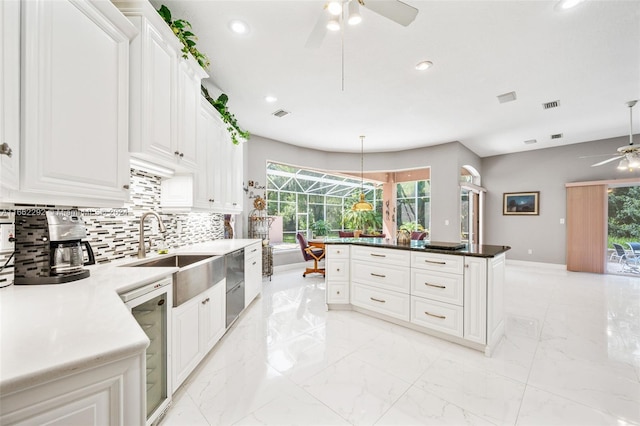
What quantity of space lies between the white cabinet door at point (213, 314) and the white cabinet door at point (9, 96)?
4.52ft

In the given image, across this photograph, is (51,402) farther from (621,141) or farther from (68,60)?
(621,141)

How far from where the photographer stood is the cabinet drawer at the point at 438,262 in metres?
2.43

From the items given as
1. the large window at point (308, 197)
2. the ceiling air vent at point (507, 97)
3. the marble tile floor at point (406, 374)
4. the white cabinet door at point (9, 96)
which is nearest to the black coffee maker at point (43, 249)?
the white cabinet door at point (9, 96)

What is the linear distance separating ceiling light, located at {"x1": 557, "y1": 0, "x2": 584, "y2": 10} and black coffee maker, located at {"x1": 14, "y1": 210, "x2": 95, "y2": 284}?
368 cm

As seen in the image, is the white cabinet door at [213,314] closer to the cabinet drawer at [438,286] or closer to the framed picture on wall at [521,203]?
the cabinet drawer at [438,286]

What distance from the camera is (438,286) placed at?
2549 millimetres

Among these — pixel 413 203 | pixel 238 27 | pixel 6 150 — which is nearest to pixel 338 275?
pixel 238 27

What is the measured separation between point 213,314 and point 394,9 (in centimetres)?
261

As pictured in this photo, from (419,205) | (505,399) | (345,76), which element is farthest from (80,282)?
(419,205)

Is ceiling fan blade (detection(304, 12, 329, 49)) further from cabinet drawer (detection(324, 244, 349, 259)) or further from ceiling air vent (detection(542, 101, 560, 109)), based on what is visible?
ceiling air vent (detection(542, 101, 560, 109))

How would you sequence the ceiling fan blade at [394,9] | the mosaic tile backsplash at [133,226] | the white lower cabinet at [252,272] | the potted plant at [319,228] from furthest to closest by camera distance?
1. the potted plant at [319,228]
2. the white lower cabinet at [252,272]
3. the mosaic tile backsplash at [133,226]
4. the ceiling fan blade at [394,9]

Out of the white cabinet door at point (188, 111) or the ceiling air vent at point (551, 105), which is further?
the ceiling air vent at point (551, 105)

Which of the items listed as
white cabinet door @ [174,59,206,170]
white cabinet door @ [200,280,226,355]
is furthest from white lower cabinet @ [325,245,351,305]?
white cabinet door @ [174,59,206,170]

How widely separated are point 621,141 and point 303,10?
7182 mm
